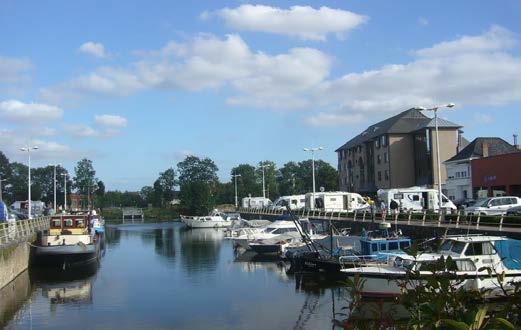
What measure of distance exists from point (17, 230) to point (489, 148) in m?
54.3

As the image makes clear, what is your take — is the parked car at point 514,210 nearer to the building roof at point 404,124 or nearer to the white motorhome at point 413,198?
the white motorhome at point 413,198

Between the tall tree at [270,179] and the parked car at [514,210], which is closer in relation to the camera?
the parked car at [514,210]

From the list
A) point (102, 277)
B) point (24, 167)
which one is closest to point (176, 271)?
point (102, 277)

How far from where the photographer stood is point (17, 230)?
3509 cm

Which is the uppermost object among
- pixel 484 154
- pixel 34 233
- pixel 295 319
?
pixel 484 154

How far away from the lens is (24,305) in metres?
24.7

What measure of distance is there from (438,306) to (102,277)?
32.6 metres

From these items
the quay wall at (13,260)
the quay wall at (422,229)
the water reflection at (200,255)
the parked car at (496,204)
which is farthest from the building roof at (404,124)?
the quay wall at (13,260)

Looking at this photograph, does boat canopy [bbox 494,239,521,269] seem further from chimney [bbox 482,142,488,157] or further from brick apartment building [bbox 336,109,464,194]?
brick apartment building [bbox 336,109,464,194]

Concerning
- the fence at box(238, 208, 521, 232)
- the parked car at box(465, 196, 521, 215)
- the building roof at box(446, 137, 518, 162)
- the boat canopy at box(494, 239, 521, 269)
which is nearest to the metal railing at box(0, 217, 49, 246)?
the boat canopy at box(494, 239, 521, 269)

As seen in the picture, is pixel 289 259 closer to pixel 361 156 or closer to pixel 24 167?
pixel 361 156

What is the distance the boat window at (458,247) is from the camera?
22203 mm

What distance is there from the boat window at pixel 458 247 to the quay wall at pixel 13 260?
19852mm

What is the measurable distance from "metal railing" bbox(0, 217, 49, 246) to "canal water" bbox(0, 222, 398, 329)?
7.40 ft
